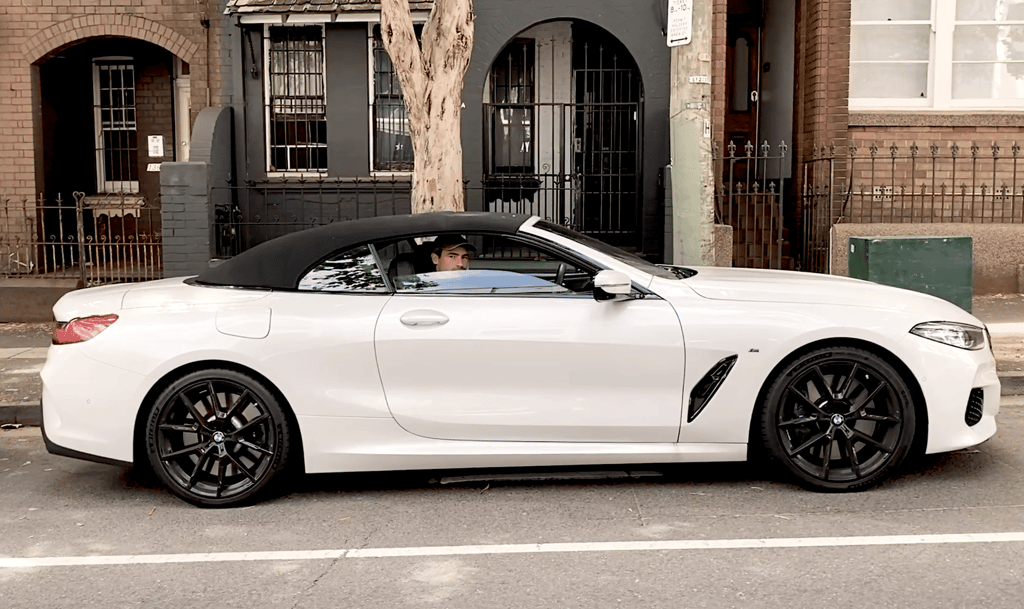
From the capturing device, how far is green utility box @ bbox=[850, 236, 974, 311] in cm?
748

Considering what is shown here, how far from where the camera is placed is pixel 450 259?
222 inches

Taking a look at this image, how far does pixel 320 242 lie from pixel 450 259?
26.2 inches

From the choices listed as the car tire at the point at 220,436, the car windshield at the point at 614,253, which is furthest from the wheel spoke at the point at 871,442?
the car tire at the point at 220,436

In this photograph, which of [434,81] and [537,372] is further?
[434,81]

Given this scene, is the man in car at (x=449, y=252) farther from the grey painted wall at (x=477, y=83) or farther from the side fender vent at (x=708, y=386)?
the grey painted wall at (x=477, y=83)

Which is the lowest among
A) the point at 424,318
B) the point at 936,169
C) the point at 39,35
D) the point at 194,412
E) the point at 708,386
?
the point at 194,412

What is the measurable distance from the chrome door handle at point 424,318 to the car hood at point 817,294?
124cm

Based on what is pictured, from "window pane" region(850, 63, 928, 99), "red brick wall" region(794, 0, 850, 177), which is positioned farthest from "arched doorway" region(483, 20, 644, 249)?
"window pane" region(850, 63, 928, 99)

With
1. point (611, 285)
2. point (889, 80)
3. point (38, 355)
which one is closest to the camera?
point (611, 285)

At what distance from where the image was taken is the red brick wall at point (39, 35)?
1364cm

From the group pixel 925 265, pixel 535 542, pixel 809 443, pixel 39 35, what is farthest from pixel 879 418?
pixel 39 35

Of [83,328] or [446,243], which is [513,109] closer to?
[446,243]

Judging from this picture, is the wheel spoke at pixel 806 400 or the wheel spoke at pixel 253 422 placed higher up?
the wheel spoke at pixel 806 400

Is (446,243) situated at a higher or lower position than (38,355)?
higher
